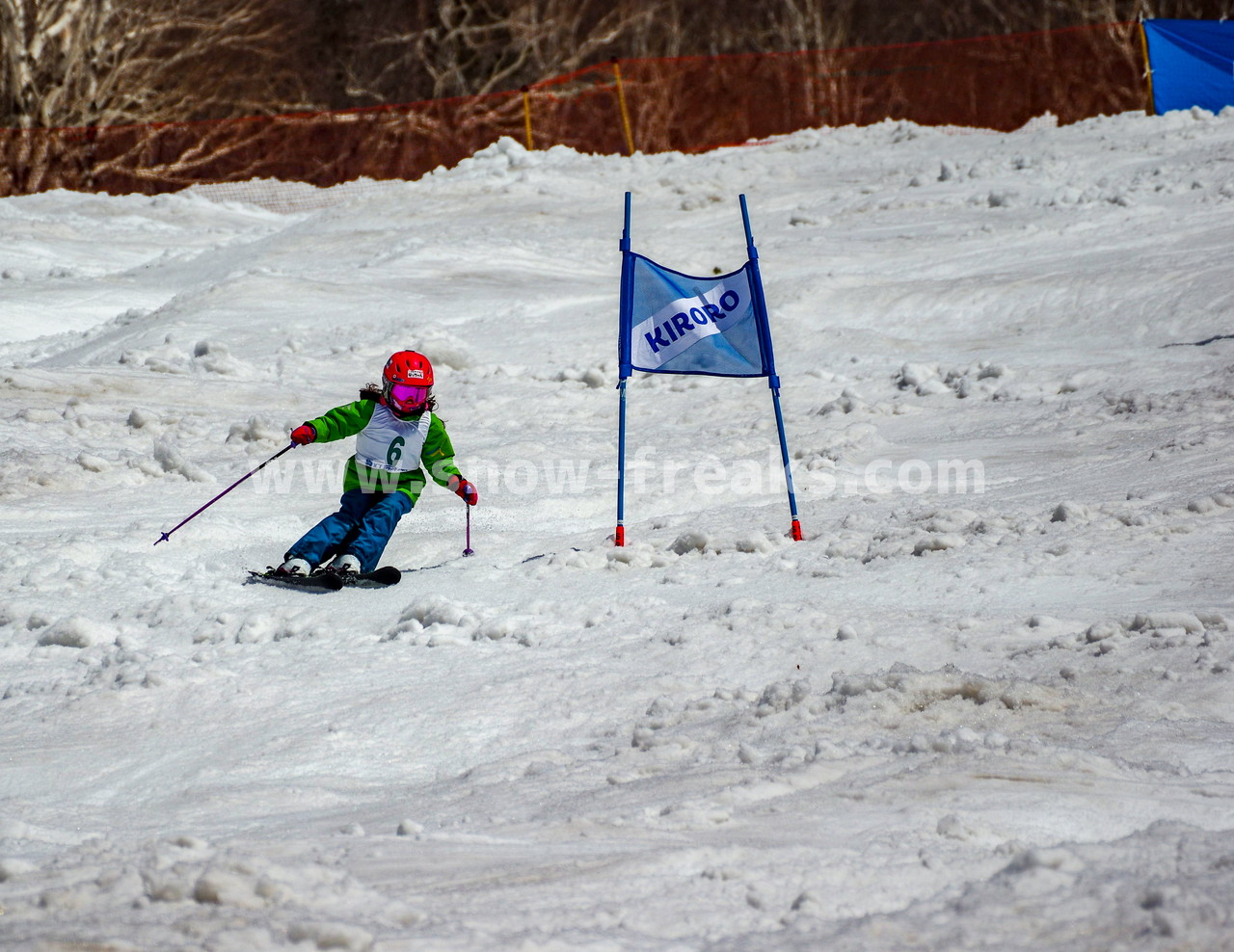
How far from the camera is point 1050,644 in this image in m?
4.47

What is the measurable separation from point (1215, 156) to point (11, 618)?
13.9 m

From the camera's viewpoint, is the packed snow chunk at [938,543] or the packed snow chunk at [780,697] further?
the packed snow chunk at [938,543]

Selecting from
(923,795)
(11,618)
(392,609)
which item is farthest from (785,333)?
(923,795)

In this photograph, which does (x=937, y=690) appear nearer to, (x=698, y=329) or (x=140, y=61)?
(x=698, y=329)

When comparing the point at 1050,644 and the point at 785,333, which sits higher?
the point at 785,333

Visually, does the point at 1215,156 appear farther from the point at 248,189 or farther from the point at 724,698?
the point at 248,189

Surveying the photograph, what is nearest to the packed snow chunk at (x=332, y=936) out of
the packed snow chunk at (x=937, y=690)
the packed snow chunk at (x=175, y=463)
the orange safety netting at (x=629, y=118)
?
the packed snow chunk at (x=937, y=690)

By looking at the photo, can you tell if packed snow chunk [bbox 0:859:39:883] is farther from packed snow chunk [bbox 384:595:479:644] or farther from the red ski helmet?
the red ski helmet

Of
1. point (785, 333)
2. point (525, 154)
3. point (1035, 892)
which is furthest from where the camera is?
point (525, 154)

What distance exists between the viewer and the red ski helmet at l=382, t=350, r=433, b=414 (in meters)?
6.39

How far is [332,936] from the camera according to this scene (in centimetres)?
228

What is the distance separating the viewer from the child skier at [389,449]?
633cm

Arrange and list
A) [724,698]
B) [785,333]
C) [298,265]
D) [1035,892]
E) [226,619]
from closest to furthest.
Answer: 1. [1035,892]
2. [724,698]
3. [226,619]
4. [785,333]
5. [298,265]
